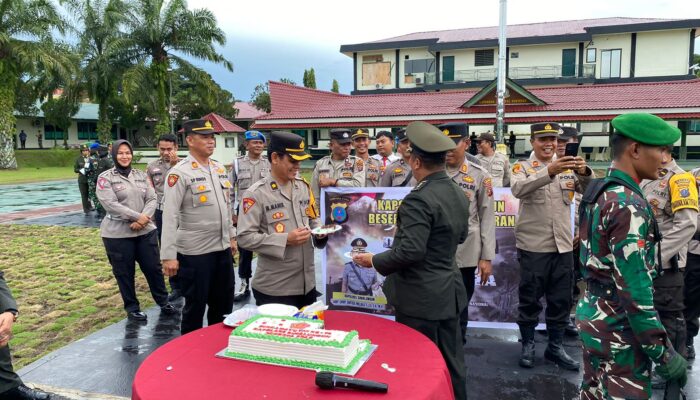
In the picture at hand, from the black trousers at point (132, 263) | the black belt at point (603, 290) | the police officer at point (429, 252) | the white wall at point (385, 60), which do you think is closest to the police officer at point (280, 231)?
the police officer at point (429, 252)

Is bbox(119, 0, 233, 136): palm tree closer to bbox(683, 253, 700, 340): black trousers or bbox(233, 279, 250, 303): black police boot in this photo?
bbox(233, 279, 250, 303): black police boot

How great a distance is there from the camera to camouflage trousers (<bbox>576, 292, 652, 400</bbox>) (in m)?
2.10

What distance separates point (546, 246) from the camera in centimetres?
387

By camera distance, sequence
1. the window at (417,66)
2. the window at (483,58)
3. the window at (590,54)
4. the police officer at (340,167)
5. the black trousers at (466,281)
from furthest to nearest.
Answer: the window at (417,66), the window at (483,58), the window at (590,54), the police officer at (340,167), the black trousers at (466,281)

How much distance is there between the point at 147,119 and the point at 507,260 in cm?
4128

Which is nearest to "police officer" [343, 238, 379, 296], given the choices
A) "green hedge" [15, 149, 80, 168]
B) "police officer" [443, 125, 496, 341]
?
"police officer" [443, 125, 496, 341]

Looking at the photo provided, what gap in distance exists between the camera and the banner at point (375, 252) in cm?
437

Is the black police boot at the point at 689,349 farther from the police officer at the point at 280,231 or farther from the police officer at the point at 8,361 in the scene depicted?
the police officer at the point at 8,361

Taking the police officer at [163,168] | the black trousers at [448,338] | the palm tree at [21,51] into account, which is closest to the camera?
the black trousers at [448,338]

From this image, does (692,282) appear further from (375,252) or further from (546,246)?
(375,252)

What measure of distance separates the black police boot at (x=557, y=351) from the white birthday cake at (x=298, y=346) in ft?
7.83

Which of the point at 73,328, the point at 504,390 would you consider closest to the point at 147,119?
the point at 73,328

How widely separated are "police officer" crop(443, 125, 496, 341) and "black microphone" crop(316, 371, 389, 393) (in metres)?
2.17

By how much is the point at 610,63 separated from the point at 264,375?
33.9 m
